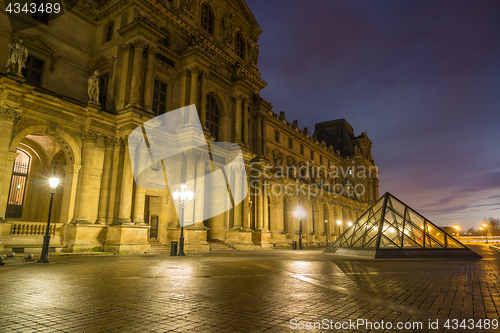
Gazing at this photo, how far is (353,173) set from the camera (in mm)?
70625

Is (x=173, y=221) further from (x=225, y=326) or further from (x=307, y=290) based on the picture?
(x=225, y=326)

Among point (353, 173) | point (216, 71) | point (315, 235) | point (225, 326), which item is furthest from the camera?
point (353, 173)

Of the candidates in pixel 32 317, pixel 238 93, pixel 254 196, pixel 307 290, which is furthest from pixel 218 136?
pixel 32 317

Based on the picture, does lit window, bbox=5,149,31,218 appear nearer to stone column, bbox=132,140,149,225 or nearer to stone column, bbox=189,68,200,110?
stone column, bbox=132,140,149,225

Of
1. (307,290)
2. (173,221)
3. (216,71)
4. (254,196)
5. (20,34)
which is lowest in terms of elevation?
(307,290)

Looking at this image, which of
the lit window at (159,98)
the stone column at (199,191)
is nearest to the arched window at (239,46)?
the lit window at (159,98)

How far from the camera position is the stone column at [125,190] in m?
20.9

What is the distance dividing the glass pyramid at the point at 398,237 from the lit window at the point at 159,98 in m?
17.8

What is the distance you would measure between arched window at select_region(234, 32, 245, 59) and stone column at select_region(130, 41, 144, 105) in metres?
15.5

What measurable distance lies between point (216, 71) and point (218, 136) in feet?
20.3

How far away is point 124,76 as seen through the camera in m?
23.1

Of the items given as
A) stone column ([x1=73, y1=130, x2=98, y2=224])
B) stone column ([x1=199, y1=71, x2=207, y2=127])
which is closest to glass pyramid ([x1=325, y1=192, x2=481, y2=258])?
stone column ([x1=199, y1=71, x2=207, y2=127])

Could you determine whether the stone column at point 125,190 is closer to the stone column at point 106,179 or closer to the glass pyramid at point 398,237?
the stone column at point 106,179

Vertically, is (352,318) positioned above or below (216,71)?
below
